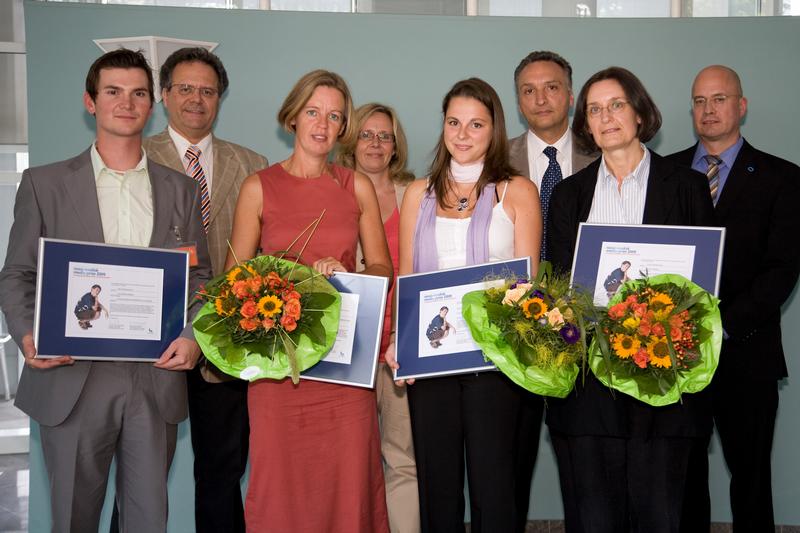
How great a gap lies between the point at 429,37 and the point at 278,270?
7.79 ft

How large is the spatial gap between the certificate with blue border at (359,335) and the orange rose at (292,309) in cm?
30

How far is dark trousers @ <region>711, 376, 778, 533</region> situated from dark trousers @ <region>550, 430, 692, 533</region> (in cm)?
107

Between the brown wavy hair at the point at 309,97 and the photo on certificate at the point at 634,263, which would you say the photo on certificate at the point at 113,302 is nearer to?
the brown wavy hair at the point at 309,97

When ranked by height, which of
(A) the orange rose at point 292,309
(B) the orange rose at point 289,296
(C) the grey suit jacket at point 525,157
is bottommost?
(A) the orange rose at point 292,309


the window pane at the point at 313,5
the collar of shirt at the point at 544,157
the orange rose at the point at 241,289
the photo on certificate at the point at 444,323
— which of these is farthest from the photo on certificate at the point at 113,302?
the window pane at the point at 313,5

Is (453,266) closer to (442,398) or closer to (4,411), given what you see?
(442,398)

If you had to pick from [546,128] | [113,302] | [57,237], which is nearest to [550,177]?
[546,128]

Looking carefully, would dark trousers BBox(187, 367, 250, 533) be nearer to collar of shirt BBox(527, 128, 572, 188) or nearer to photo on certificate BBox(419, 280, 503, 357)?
photo on certificate BBox(419, 280, 503, 357)

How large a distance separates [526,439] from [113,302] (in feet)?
5.84

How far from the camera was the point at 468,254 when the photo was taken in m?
3.17

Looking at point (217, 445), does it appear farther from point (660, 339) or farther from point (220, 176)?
point (660, 339)

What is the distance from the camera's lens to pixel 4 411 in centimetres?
689

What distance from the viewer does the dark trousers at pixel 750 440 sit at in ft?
12.4

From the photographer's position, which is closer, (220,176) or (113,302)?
(113,302)
